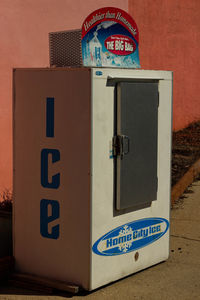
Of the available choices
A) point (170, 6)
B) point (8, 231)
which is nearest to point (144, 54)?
point (170, 6)

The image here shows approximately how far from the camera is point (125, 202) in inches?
194

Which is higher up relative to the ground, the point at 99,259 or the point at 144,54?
the point at 144,54

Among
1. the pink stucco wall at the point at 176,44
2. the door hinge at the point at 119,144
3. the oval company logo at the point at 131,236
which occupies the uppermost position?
the pink stucco wall at the point at 176,44

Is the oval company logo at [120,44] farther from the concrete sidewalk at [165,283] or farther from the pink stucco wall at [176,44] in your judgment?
the pink stucco wall at [176,44]

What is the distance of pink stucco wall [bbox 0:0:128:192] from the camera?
661cm

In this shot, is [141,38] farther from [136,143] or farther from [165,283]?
[165,283]

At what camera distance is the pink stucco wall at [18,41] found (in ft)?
21.7

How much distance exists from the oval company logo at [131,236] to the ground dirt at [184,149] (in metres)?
2.31

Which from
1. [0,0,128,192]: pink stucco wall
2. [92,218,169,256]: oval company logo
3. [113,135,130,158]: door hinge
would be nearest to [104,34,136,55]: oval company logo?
[113,135,130,158]: door hinge

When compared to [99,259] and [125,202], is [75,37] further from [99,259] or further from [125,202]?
[99,259]

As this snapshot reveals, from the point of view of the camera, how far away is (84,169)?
4.70m

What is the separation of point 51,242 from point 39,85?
1.28 metres

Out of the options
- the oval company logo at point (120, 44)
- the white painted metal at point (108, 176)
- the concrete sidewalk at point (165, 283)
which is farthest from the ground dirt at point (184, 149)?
the oval company logo at point (120, 44)

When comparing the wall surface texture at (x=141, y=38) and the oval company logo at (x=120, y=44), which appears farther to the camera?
the wall surface texture at (x=141, y=38)
